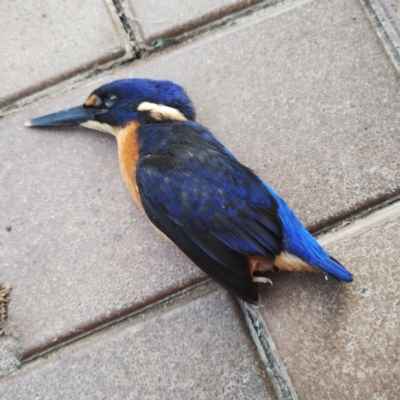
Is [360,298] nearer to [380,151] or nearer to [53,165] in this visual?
[380,151]

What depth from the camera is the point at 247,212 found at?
1.35 m

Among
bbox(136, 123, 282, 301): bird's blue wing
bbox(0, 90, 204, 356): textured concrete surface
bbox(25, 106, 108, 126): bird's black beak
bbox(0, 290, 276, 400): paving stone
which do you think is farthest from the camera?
bbox(25, 106, 108, 126): bird's black beak

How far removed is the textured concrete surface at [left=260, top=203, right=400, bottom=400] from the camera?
1396mm

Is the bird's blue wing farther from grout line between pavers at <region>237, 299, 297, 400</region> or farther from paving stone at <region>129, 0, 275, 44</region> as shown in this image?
paving stone at <region>129, 0, 275, 44</region>

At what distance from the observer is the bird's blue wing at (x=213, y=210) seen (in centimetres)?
134

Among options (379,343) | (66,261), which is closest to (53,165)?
(66,261)

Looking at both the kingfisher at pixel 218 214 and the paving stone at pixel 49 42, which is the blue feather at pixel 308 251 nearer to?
the kingfisher at pixel 218 214

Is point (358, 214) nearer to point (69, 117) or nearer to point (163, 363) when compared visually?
point (163, 363)

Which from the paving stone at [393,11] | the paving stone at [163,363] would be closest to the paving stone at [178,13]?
the paving stone at [393,11]

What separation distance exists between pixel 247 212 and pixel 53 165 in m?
0.87

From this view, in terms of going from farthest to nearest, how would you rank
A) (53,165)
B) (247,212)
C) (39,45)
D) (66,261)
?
1. (39,45)
2. (53,165)
3. (66,261)
4. (247,212)

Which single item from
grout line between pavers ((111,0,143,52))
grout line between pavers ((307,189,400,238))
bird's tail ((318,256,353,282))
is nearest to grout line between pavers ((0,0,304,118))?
grout line between pavers ((111,0,143,52))

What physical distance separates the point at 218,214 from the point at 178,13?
1047 mm

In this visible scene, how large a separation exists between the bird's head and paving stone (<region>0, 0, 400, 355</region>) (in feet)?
0.37
